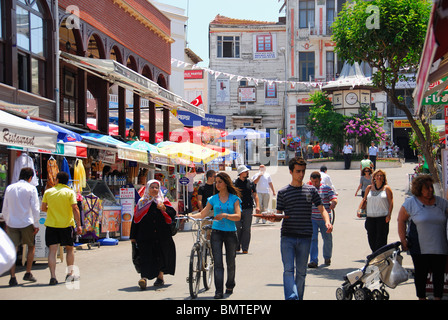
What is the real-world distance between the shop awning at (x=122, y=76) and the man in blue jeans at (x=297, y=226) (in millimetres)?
10523

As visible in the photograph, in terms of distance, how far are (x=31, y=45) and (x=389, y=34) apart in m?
9.42

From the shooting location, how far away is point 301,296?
7.96 meters

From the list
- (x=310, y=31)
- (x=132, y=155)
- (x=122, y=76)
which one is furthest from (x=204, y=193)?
(x=310, y=31)

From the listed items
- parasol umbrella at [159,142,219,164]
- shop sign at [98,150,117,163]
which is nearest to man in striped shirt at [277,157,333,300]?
shop sign at [98,150,117,163]

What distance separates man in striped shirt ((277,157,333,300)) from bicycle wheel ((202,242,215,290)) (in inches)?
69.3

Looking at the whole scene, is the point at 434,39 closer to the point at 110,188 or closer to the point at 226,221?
the point at 226,221

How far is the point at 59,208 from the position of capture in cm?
1052

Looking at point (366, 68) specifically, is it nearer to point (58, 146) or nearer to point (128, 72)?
point (128, 72)

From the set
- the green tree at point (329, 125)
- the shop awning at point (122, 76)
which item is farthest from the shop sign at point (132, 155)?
the green tree at point (329, 125)

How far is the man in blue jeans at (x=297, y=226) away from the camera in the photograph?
790 centimetres

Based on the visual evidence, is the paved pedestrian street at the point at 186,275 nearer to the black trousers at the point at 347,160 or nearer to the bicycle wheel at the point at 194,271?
the bicycle wheel at the point at 194,271

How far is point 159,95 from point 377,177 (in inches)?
492

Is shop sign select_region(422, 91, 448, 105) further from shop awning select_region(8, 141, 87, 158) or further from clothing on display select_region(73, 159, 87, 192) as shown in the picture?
clothing on display select_region(73, 159, 87, 192)

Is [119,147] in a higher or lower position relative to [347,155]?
higher
